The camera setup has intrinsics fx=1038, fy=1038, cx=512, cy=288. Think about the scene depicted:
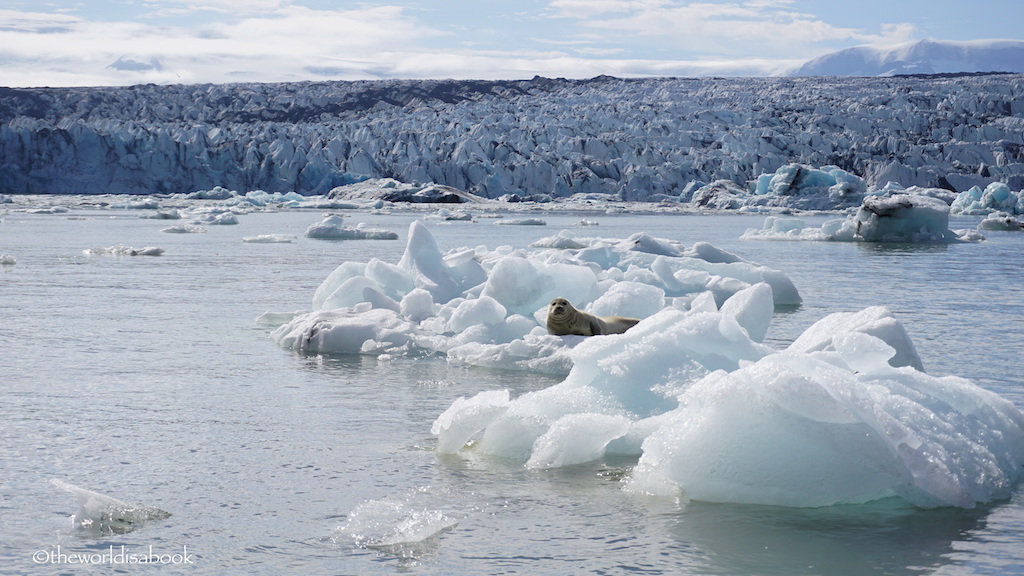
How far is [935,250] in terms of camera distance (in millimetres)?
16891

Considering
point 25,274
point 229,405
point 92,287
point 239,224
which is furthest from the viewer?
point 239,224

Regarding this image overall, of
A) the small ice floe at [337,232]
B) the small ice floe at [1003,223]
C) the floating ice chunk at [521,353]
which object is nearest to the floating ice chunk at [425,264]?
the floating ice chunk at [521,353]

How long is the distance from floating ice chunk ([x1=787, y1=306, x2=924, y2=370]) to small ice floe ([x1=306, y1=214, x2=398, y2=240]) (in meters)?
14.5

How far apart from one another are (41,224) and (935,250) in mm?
18292

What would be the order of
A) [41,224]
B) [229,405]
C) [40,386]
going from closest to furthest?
[229,405], [40,386], [41,224]

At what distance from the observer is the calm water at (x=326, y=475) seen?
8.45ft

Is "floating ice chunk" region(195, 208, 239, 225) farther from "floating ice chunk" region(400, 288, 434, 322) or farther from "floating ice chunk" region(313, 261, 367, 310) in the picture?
"floating ice chunk" region(400, 288, 434, 322)

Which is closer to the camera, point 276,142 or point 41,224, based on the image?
point 41,224

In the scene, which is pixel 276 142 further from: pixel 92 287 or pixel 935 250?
pixel 92 287

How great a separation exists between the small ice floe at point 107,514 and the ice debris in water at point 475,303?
2860 mm

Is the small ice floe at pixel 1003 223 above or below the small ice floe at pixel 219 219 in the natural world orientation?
above

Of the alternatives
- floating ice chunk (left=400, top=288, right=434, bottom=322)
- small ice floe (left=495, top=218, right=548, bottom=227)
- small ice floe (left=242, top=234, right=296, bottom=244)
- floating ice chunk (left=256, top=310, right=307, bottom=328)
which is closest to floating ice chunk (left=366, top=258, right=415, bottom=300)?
floating ice chunk (left=256, top=310, right=307, bottom=328)

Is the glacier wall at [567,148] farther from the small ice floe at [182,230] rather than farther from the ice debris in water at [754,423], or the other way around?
the ice debris in water at [754,423]

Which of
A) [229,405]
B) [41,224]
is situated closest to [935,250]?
[229,405]
